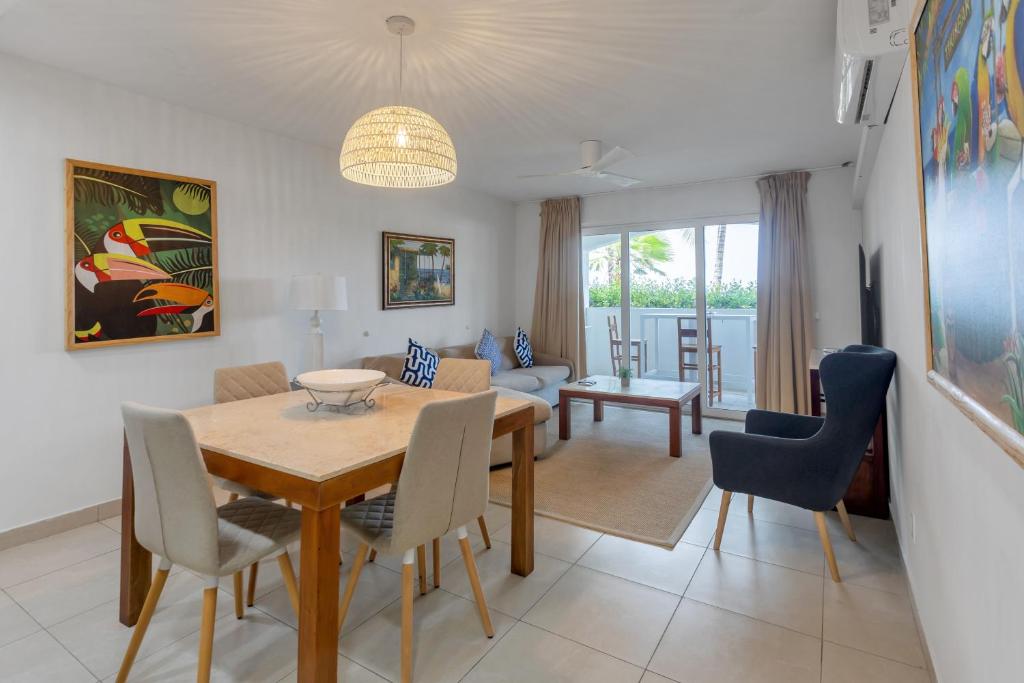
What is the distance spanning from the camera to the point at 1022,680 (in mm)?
881

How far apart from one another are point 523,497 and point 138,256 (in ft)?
8.76

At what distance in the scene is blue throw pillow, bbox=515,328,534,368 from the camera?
598 centimetres

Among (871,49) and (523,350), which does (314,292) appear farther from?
(871,49)

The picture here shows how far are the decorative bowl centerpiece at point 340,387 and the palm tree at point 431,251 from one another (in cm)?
290

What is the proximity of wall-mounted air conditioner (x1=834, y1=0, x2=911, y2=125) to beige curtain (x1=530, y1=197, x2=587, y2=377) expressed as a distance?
403cm

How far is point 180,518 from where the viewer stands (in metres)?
1.54

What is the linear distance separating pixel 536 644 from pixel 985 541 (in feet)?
4.61

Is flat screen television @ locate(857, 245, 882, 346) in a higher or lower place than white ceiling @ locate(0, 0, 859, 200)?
lower

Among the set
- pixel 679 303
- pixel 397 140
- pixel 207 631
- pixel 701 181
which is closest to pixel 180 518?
pixel 207 631

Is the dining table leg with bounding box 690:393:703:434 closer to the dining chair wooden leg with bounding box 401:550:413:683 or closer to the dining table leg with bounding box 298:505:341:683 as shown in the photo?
the dining chair wooden leg with bounding box 401:550:413:683

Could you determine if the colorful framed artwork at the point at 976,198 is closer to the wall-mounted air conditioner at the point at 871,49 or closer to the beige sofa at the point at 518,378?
the wall-mounted air conditioner at the point at 871,49

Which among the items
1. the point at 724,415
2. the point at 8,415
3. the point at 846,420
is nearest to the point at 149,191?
the point at 8,415

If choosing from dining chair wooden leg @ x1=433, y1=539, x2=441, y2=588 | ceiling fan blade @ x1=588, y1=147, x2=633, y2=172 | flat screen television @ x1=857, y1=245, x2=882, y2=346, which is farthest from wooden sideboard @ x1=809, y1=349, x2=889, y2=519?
dining chair wooden leg @ x1=433, y1=539, x2=441, y2=588

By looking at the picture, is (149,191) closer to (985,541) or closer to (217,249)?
(217,249)
